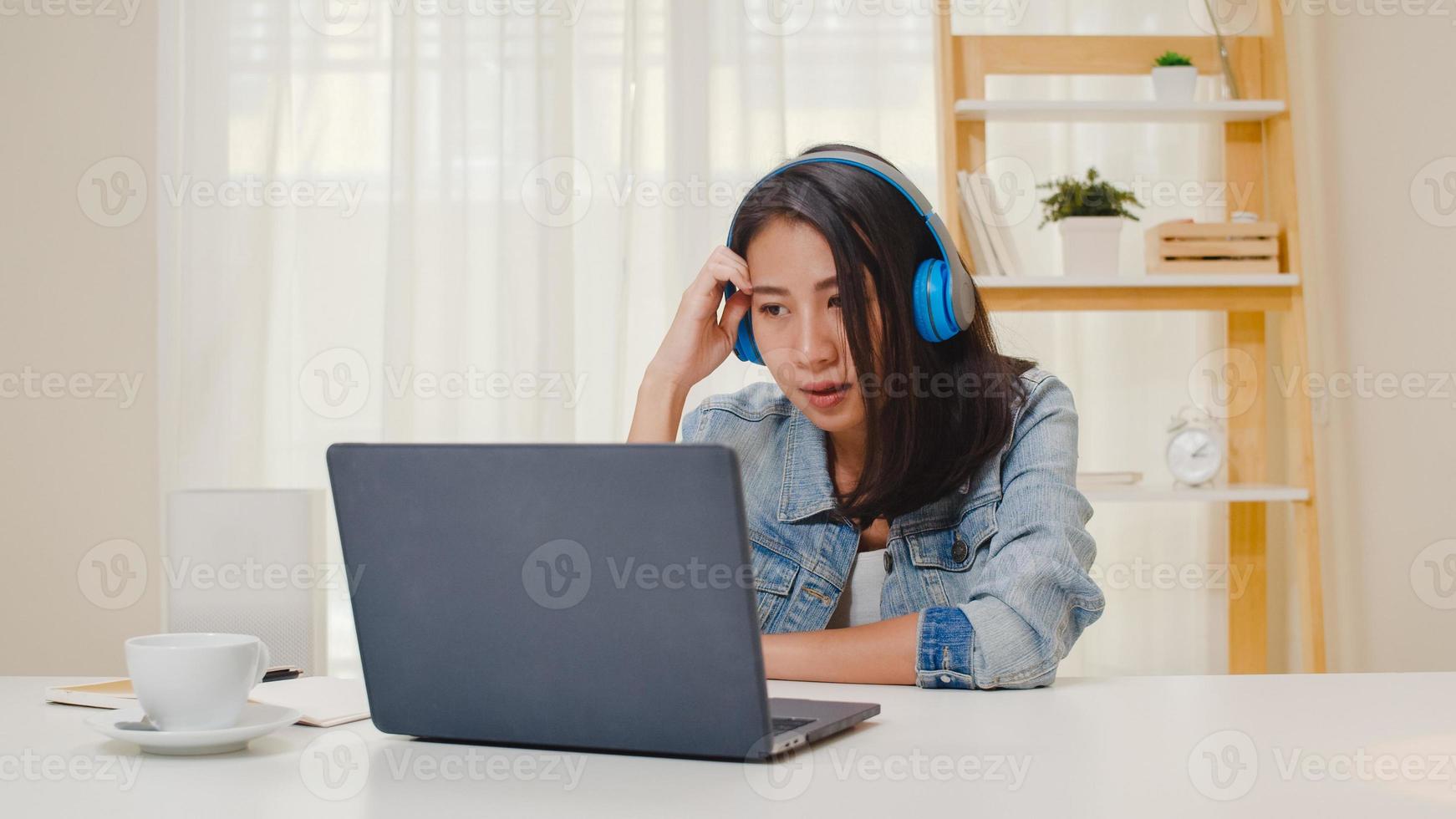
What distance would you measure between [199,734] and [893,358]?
766 mm

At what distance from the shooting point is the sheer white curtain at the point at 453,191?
275 centimetres

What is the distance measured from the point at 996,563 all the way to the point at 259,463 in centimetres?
211

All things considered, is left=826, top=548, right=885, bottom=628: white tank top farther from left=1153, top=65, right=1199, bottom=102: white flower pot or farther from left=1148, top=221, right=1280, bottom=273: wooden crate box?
left=1153, top=65, right=1199, bottom=102: white flower pot

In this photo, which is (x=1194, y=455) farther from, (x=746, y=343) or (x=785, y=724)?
(x=785, y=724)

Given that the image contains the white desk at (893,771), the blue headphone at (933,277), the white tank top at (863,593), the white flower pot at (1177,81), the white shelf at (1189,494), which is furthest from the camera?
the white flower pot at (1177,81)

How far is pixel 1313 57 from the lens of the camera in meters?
2.73

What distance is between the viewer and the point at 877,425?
1.36m

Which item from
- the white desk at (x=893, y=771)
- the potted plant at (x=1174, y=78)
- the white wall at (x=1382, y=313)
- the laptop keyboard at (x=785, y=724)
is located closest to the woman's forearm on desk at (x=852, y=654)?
the white desk at (x=893, y=771)

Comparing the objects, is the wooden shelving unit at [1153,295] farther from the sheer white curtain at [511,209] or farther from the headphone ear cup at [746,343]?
the headphone ear cup at [746,343]

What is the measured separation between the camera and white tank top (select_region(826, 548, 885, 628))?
A: 1391mm

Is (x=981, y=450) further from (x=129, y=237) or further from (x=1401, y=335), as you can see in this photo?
(x=129, y=237)

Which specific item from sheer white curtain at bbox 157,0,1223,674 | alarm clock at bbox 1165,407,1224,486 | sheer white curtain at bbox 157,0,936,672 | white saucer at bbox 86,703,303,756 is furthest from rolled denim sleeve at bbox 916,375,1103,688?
sheer white curtain at bbox 157,0,936,672

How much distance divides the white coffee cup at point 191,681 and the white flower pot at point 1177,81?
2166mm

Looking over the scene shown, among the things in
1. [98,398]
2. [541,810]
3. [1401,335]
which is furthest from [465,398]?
[541,810]
